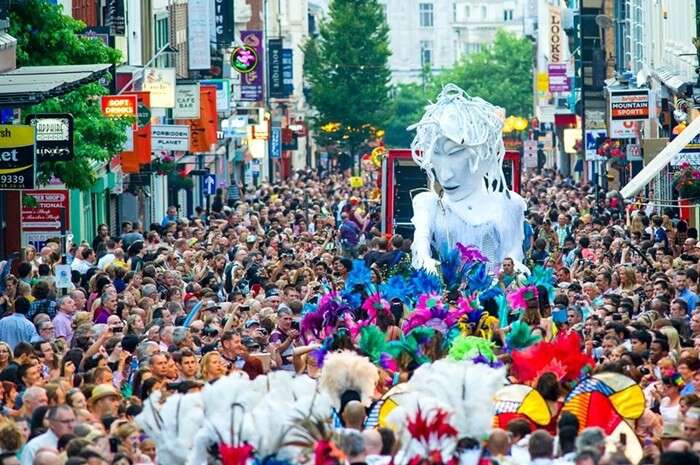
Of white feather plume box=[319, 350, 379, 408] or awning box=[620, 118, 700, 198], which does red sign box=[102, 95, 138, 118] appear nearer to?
awning box=[620, 118, 700, 198]

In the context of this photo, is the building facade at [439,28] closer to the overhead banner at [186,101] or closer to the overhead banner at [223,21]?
the overhead banner at [223,21]

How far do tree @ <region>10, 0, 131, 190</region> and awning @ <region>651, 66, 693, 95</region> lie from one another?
34.0 feet

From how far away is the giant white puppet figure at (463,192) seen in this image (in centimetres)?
2570

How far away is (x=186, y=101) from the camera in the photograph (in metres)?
56.3

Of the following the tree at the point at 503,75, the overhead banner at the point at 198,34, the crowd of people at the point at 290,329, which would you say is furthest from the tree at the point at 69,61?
the tree at the point at 503,75

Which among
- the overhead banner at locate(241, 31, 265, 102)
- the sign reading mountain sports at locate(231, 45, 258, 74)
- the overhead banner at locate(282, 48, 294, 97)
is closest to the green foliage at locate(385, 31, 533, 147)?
the overhead banner at locate(282, 48, 294, 97)

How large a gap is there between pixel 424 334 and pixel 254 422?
6.03 metres

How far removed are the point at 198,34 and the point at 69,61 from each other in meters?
35.3

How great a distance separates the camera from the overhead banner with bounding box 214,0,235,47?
3009 inches

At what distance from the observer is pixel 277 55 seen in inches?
3952

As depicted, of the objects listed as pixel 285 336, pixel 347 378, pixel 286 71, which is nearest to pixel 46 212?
pixel 285 336

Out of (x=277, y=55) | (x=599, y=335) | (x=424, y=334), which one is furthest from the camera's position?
(x=277, y=55)

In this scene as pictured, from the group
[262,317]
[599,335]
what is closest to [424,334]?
[599,335]

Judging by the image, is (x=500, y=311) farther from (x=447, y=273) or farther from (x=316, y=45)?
(x=316, y=45)
